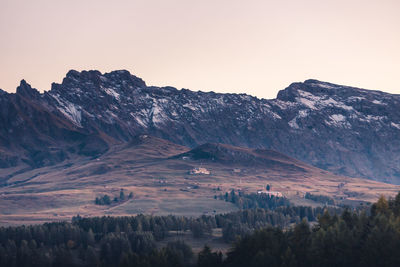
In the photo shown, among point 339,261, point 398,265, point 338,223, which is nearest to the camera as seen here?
point 398,265

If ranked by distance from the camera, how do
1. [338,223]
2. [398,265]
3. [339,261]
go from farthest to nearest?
[338,223] < [339,261] < [398,265]

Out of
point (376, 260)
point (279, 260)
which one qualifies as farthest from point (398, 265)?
point (279, 260)

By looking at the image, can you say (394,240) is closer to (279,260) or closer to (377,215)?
(377,215)

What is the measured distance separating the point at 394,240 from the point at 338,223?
23357 millimetres

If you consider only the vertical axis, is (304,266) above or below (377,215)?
below

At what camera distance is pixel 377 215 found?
18850 centimetres

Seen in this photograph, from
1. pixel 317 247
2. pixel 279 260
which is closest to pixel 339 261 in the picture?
pixel 317 247

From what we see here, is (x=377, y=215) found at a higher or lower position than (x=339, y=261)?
higher

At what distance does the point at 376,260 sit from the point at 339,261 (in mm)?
11906

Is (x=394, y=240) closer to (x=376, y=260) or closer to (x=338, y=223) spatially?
(x=376, y=260)

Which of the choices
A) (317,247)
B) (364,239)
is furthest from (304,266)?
(364,239)

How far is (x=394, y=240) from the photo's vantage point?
572 feet

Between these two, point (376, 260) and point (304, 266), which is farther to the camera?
point (304, 266)

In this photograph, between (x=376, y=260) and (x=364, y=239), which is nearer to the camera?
(x=376, y=260)
